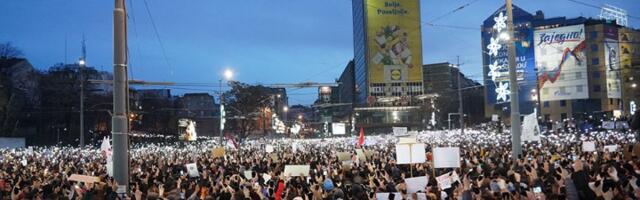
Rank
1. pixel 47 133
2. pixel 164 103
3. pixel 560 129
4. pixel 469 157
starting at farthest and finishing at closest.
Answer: pixel 164 103 → pixel 47 133 → pixel 560 129 → pixel 469 157

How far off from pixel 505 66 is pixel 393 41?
24.8 meters

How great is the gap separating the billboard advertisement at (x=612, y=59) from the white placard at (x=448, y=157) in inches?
2499

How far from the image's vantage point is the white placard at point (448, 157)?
15.7 m

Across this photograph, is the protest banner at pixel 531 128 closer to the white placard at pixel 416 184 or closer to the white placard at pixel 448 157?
the white placard at pixel 448 157

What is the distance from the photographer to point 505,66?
66938mm

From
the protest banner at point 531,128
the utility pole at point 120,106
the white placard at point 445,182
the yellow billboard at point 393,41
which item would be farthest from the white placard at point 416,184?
the yellow billboard at point 393,41

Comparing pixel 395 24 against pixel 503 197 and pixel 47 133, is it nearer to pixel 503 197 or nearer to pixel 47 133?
pixel 47 133

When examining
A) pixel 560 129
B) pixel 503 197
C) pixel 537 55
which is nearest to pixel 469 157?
pixel 503 197

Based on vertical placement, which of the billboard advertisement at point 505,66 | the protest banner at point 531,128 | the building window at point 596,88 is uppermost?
the billboard advertisement at point 505,66

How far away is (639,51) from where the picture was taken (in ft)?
250

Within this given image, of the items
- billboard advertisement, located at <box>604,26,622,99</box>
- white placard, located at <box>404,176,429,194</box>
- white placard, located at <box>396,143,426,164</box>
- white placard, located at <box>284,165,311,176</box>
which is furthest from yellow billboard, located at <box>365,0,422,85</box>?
white placard, located at <box>404,176,429,194</box>

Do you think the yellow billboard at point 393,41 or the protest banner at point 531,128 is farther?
the yellow billboard at point 393,41

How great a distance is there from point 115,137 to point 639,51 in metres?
79.3

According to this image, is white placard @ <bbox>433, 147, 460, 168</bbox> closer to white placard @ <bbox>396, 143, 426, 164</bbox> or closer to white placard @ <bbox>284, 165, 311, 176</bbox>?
white placard @ <bbox>396, 143, 426, 164</bbox>
